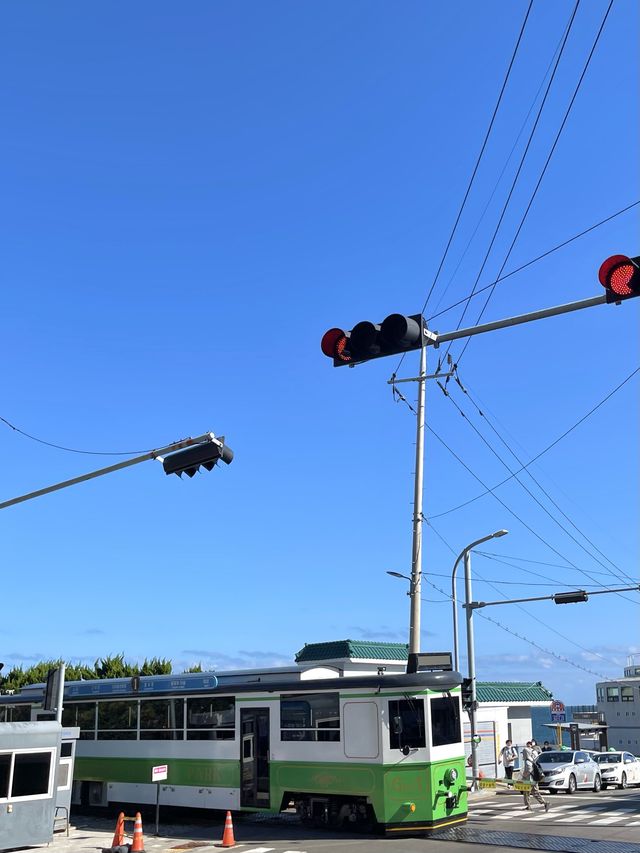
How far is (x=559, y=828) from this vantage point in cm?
1747

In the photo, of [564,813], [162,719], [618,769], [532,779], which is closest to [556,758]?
[618,769]

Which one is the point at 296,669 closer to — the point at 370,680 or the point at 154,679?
the point at 370,680

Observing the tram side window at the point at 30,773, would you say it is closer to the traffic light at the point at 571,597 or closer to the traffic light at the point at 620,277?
the traffic light at the point at 620,277

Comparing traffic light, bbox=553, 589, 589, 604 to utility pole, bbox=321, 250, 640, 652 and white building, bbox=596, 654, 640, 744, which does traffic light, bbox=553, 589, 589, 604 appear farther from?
white building, bbox=596, 654, 640, 744

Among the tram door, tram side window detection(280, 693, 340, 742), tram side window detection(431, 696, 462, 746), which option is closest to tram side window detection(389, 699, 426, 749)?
tram side window detection(431, 696, 462, 746)

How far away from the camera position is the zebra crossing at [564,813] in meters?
18.9

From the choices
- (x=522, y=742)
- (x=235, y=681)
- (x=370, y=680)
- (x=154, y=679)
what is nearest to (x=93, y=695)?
(x=154, y=679)

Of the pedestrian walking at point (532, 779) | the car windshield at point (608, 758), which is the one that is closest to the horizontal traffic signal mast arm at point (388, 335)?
the pedestrian walking at point (532, 779)

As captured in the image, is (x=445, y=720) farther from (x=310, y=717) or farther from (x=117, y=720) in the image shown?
(x=117, y=720)

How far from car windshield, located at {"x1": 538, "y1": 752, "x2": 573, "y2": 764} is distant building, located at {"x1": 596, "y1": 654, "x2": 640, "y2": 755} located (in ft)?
127

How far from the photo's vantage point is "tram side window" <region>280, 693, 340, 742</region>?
17078 mm

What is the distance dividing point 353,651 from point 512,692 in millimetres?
13844

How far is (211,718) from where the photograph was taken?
19078mm

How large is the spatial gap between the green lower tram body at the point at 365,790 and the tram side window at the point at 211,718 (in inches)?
22.5
